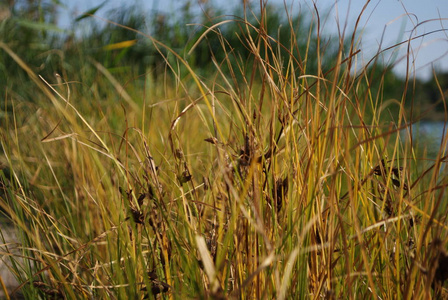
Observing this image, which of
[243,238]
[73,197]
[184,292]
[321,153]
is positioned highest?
[321,153]

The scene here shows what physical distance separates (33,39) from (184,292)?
12.0 ft

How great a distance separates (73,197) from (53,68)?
2028mm

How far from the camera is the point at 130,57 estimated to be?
198 inches

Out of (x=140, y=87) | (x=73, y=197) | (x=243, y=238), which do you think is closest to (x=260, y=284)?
(x=243, y=238)

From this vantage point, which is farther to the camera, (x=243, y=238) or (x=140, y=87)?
(x=140, y=87)

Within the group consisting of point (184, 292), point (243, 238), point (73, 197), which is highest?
point (243, 238)

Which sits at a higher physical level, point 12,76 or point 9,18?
point 9,18

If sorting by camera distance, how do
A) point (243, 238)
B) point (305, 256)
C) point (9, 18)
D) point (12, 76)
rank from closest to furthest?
point (305, 256), point (243, 238), point (12, 76), point (9, 18)

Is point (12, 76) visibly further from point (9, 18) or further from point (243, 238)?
point (243, 238)

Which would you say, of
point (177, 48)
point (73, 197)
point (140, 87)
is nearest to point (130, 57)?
point (177, 48)

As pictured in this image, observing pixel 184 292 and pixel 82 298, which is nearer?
pixel 184 292

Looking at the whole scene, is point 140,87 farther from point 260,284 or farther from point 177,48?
point 260,284

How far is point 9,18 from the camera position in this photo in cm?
397

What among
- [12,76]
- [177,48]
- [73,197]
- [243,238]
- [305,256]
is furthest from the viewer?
[177,48]
